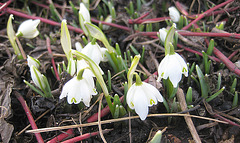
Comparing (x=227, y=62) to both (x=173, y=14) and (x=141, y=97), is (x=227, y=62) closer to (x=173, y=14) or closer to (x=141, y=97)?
(x=173, y=14)

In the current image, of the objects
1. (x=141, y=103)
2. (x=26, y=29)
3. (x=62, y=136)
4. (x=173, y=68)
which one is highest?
(x=26, y=29)

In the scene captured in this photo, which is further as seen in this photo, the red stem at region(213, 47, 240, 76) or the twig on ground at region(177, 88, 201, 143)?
the red stem at region(213, 47, 240, 76)

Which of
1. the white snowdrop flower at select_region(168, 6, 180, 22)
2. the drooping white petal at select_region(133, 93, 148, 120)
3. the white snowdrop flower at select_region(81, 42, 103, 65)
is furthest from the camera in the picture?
the white snowdrop flower at select_region(168, 6, 180, 22)

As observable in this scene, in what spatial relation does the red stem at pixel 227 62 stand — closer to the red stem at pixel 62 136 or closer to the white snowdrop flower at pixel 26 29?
the red stem at pixel 62 136

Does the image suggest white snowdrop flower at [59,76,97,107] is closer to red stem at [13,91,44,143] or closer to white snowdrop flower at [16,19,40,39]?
red stem at [13,91,44,143]

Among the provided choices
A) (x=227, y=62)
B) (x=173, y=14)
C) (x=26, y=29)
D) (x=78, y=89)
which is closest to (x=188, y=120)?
(x=227, y=62)

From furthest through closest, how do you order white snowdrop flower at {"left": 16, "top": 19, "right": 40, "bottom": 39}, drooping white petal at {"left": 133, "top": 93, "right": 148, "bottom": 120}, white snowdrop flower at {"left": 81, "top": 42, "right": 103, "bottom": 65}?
white snowdrop flower at {"left": 16, "top": 19, "right": 40, "bottom": 39}, white snowdrop flower at {"left": 81, "top": 42, "right": 103, "bottom": 65}, drooping white petal at {"left": 133, "top": 93, "right": 148, "bottom": 120}

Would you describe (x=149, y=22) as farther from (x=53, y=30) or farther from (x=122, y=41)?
(x=53, y=30)

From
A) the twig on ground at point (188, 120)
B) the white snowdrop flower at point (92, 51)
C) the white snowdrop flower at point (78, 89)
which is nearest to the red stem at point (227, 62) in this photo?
the twig on ground at point (188, 120)

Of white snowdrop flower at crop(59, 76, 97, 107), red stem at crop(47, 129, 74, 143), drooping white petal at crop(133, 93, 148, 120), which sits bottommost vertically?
red stem at crop(47, 129, 74, 143)

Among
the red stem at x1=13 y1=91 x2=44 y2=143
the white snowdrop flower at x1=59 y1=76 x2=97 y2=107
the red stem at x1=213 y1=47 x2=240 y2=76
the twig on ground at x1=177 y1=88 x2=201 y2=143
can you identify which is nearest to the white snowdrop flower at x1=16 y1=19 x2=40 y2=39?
the red stem at x1=13 y1=91 x2=44 y2=143
